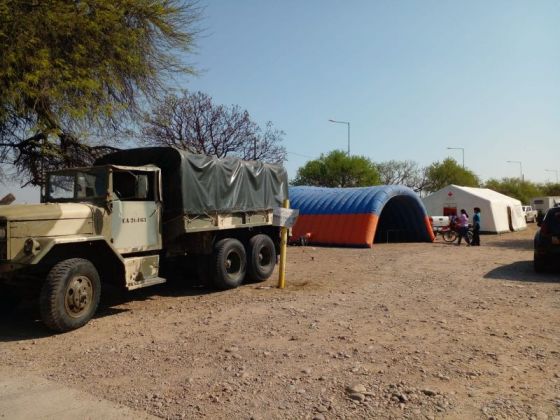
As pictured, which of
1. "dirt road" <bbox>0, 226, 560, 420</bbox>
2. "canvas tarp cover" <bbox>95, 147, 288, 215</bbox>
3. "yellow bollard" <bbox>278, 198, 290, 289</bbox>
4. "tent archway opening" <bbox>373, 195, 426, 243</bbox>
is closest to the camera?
"dirt road" <bbox>0, 226, 560, 420</bbox>

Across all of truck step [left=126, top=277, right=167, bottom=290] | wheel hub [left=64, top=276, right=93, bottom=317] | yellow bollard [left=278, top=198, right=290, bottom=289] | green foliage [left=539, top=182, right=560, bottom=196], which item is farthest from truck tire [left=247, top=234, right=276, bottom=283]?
green foliage [left=539, top=182, right=560, bottom=196]

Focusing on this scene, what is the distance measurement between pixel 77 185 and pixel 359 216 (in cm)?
1459

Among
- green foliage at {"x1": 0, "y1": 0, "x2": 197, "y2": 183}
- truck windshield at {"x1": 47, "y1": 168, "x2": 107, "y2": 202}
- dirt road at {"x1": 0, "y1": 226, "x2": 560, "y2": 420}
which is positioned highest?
green foliage at {"x1": 0, "y1": 0, "x2": 197, "y2": 183}

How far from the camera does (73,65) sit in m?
11.4

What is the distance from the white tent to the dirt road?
21.9 m

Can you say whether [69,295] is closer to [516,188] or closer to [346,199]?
[346,199]

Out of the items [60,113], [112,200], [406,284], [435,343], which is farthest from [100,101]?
[435,343]

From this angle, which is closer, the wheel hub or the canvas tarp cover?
the wheel hub

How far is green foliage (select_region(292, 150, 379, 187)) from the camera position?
174ft

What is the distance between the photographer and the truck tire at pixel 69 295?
Result: 21.4 feet

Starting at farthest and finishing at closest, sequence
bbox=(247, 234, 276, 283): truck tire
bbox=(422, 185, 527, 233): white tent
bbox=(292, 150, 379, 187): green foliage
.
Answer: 1. bbox=(292, 150, 379, 187): green foliage
2. bbox=(422, 185, 527, 233): white tent
3. bbox=(247, 234, 276, 283): truck tire

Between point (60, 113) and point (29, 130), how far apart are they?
1033 mm

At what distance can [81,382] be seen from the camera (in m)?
4.89

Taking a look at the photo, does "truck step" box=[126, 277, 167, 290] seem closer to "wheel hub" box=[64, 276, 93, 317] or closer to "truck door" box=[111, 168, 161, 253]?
"truck door" box=[111, 168, 161, 253]
